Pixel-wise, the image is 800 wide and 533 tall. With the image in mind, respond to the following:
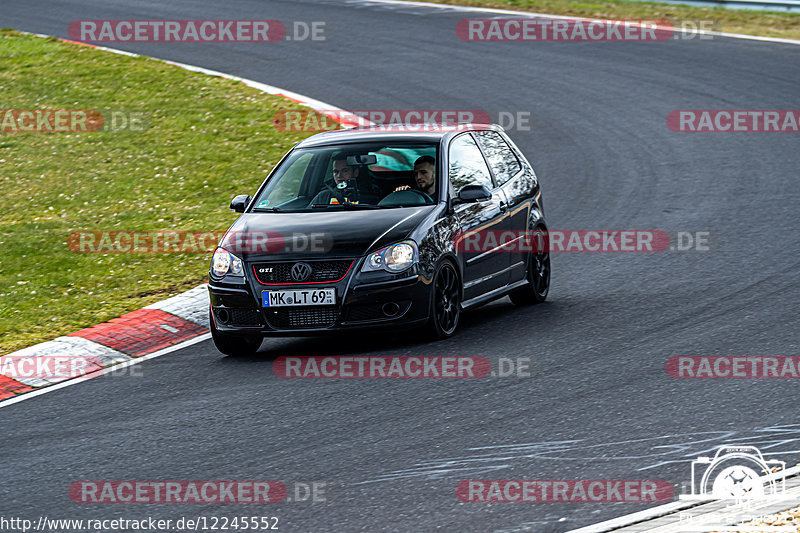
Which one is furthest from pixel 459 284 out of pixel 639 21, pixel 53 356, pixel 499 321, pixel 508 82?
pixel 639 21

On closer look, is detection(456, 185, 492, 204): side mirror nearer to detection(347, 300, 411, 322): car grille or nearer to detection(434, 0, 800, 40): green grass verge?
detection(347, 300, 411, 322): car grille

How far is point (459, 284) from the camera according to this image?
386 inches

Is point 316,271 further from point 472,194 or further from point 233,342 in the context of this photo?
point 472,194

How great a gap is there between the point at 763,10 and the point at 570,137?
10873 millimetres

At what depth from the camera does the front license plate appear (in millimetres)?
9086

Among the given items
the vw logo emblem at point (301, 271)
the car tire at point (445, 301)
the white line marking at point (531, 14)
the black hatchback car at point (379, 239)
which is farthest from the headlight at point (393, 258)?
the white line marking at point (531, 14)

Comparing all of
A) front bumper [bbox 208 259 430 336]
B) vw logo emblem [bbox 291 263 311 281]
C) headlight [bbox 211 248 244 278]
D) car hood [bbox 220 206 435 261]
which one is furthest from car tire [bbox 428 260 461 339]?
headlight [bbox 211 248 244 278]

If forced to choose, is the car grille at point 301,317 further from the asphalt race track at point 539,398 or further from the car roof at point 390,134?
the car roof at point 390,134

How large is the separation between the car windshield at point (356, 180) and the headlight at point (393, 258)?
666 millimetres

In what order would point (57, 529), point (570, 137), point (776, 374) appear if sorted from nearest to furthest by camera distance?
point (57, 529) < point (776, 374) < point (570, 137)

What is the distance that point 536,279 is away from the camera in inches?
436

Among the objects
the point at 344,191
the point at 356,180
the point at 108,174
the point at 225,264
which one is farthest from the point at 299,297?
the point at 108,174

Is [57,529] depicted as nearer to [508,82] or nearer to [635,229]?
[635,229]

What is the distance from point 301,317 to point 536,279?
2721 mm
